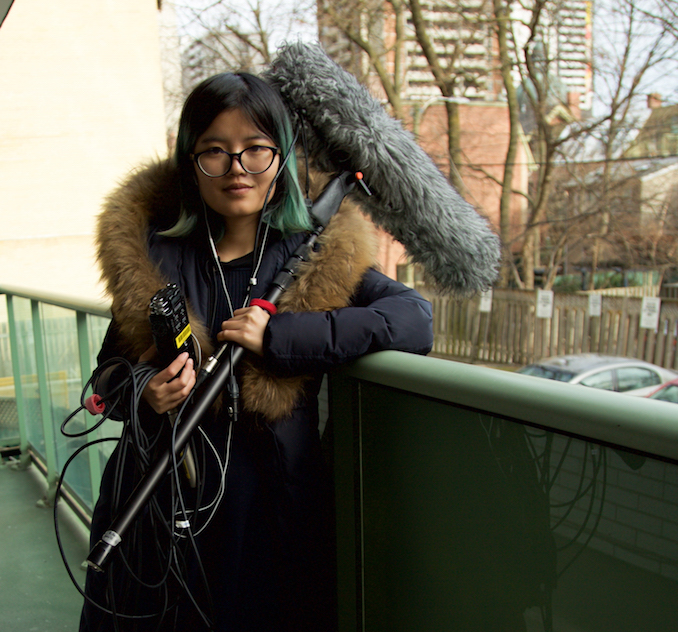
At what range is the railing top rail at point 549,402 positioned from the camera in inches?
28.8

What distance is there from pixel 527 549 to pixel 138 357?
0.90 metres

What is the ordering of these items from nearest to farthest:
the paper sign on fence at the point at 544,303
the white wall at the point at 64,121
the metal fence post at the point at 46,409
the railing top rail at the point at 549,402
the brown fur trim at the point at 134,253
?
the railing top rail at the point at 549,402
the brown fur trim at the point at 134,253
the metal fence post at the point at 46,409
the white wall at the point at 64,121
the paper sign on fence at the point at 544,303

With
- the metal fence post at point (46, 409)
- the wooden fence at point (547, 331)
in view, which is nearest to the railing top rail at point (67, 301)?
the metal fence post at point (46, 409)

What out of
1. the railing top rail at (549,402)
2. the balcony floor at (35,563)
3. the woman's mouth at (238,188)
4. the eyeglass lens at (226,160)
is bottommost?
the balcony floor at (35,563)

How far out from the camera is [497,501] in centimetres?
97

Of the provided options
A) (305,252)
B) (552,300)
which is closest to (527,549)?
(305,252)

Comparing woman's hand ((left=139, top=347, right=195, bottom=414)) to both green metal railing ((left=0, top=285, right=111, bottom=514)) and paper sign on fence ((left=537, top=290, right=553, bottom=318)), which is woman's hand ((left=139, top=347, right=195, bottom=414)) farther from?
paper sign on fence ((left=537, top=290, right=553, bottom=318))

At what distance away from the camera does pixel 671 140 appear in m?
14.0

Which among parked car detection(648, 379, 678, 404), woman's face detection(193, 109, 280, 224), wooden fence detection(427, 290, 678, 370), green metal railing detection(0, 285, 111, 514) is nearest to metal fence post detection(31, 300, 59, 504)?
green metal railing detection(0, 285, 111, 514)

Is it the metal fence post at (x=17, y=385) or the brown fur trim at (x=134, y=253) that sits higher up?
the brown fur trim at (x=134, y=253)

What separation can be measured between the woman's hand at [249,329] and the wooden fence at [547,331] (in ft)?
42.5

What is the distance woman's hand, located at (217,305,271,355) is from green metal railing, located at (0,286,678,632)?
0.64 ft

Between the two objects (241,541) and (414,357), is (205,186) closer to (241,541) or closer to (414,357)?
(414,357)

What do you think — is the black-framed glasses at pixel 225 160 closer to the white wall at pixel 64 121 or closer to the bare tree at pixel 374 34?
the white wall at pixel 64 121
